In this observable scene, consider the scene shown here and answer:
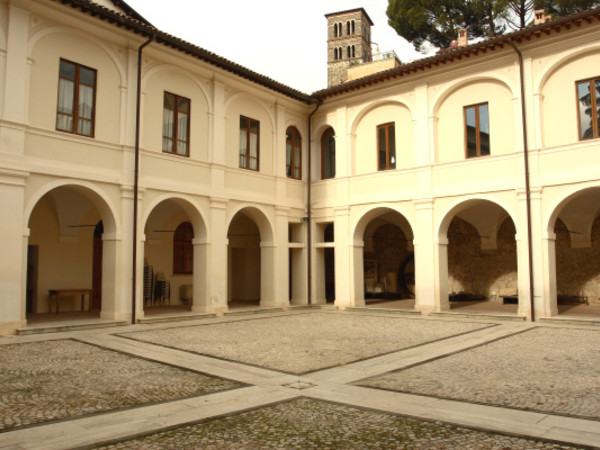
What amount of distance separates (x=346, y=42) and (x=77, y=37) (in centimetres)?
4792

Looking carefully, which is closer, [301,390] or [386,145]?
[301,390]

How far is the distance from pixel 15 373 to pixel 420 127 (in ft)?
41.7

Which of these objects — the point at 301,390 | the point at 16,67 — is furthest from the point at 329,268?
the point at 301,390

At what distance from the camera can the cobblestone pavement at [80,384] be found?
18.2ft

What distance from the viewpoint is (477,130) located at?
50.6 ft

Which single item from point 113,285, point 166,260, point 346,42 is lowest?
point 113,285

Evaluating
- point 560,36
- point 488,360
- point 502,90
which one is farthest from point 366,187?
point 488,360

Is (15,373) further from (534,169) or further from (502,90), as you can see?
(502,90)

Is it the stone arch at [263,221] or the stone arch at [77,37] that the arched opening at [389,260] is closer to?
the stone arch at [263,221]

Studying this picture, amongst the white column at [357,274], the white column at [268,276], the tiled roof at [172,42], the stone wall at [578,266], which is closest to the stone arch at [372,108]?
the tiled roof at [172,42]

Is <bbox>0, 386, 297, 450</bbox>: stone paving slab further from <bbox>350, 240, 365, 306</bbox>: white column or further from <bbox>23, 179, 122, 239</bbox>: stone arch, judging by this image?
<bbox>350, 240, 365, 306</bbox>: white column

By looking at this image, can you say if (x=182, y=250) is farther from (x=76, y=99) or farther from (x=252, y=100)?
(x=76, y=99)

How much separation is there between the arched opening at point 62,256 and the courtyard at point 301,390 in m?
3.73

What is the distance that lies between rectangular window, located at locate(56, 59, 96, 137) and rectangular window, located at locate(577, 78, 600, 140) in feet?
40.2
